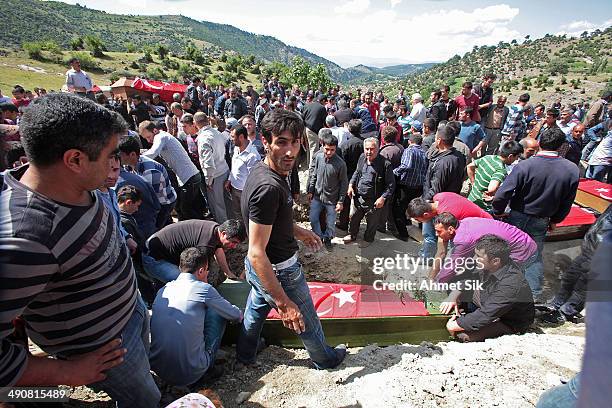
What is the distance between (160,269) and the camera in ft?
11.9

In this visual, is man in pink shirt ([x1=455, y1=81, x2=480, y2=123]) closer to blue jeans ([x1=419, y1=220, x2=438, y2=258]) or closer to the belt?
blue jeans ([x1=419, y1=220, x2=438, y2=258])

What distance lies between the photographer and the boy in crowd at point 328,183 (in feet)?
17.1

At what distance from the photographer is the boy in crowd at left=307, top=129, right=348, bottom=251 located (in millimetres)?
5223

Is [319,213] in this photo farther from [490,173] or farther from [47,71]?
[47,71]

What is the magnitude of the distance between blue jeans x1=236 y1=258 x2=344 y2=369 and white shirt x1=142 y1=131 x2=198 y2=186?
3074mm

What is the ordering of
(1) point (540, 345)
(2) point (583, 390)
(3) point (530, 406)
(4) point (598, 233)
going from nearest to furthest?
(2) point (583, 390) < (3) point (530, 406) < (1) point (540, 345) < (4) point (598, 233)

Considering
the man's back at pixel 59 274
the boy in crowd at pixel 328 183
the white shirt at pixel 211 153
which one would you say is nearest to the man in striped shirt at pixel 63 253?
the man's back at pixel 59 274

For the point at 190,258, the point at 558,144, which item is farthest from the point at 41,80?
the point at 558,144

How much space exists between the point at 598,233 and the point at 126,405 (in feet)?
13.9

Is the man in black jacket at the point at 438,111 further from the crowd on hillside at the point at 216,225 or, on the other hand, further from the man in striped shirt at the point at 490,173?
the man in striped shirt at the point at 490,173

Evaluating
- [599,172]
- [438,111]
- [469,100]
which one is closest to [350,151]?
[438,111]

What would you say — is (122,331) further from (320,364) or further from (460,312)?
(460,312)

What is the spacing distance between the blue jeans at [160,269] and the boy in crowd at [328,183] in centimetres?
260

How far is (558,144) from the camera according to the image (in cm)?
377
